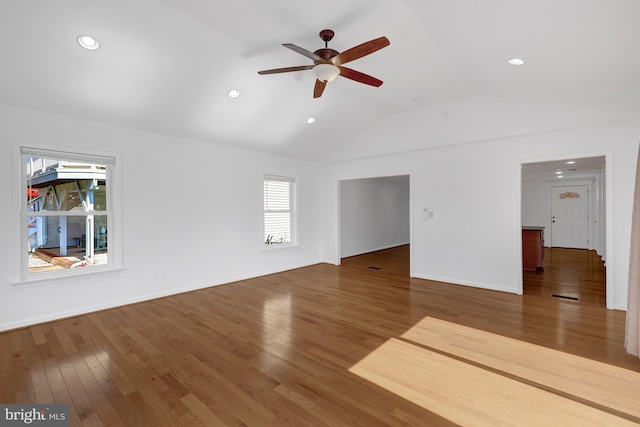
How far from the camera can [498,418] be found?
190cm

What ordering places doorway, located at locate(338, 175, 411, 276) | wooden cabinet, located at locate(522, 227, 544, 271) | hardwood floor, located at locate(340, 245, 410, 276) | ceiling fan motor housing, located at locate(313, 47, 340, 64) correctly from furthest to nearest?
1. doorway, located at locate(338, 175, 411, 276)
2. hardwood floor, located at locate(340, 245, 410, 276)
3. wooden cabinet, located at locate(522, 227, 544, 271)
4. ceiling fan motor housing, located at locate(313, 47, 340, 64)

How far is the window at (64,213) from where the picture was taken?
354cm

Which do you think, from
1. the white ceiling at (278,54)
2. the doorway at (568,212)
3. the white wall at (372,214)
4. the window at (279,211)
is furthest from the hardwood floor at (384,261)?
the white ceiling at (278,54)

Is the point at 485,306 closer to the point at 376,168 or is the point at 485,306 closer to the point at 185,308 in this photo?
the point at 376,168

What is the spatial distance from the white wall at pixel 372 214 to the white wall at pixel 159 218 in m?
2.26

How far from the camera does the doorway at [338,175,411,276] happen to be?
7.64 m

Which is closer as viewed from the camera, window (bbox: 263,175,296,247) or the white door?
window (bbox: 263,175,296,247)

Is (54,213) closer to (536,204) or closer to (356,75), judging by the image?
(356,75)

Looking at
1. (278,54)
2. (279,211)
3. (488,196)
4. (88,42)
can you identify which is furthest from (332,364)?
(279,211)

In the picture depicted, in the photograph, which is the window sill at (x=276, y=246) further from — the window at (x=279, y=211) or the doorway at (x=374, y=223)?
the doorway at (x=374, y=223)

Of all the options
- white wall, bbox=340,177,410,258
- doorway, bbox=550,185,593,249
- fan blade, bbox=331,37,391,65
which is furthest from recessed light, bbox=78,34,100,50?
doorway, bbox=550,185,593,249

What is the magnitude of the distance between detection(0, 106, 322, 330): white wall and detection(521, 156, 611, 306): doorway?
6.10 metres

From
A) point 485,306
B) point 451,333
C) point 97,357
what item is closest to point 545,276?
point 485,306

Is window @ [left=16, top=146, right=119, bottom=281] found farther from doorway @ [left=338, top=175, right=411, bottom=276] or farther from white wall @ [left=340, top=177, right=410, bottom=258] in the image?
white wall @ [left=340, top=177, right=410, bottom=258]
